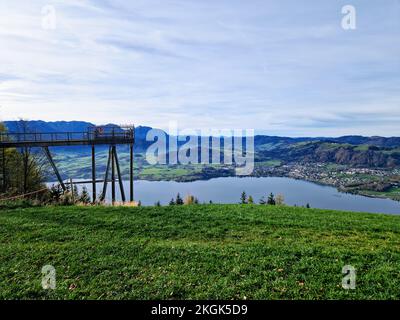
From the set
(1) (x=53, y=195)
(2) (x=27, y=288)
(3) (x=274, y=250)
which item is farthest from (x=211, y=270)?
(1) (x=53, y=195)

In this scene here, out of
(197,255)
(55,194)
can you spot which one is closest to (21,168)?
(55,194)

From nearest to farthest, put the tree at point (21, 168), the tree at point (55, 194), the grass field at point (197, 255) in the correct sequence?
the grass field at point (197, 255) → the tree at point (55, 194) → the tree at point (21, 168)

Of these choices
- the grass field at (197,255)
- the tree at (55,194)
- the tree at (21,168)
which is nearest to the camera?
the grass field at (197,255)

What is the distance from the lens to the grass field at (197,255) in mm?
7648

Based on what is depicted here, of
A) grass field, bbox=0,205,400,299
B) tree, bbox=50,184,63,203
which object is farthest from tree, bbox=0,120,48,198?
grass field, bbox=0,205,400,299

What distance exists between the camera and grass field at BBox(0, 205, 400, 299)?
765 centimetres

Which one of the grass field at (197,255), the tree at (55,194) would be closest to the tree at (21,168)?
the tree at (55,194)

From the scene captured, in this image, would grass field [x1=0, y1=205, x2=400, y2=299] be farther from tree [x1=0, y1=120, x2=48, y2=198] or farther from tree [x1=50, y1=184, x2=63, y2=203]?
tree [x1=0, y1=120, x2=48, y2=198]

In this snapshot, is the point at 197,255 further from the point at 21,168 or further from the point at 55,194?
the point at 21,168

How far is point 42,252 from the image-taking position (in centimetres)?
1044

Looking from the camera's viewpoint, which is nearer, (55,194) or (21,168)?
(55,194)

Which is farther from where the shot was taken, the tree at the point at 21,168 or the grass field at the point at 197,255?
the tree at the point at 21,168

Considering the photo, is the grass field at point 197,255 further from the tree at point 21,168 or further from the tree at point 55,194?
the tree at point 21,168

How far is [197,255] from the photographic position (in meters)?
9.88
